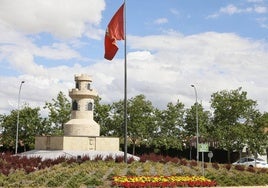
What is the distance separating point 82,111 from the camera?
38.8m

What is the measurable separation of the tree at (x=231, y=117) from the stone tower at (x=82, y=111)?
771 inches

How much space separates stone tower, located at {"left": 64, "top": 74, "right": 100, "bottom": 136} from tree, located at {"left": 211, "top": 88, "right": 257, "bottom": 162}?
64.2ft

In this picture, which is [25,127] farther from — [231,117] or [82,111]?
[231,117]

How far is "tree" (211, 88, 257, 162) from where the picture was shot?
51.2 m

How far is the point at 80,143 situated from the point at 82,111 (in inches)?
136

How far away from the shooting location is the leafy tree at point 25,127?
55188 mm

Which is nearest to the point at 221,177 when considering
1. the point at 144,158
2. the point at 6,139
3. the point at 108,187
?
the point at 108,187

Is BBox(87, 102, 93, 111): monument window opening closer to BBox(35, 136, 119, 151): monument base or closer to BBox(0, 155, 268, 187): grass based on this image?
BBox(35, 136, 119, 151): monument base

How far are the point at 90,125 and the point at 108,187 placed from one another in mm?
19499

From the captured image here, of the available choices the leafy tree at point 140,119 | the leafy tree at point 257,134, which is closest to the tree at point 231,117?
the leafy tree at point 257,134

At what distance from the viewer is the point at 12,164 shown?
2559 centimetres

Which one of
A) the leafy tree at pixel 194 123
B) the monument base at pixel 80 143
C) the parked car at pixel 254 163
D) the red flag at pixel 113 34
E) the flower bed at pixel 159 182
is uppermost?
the red flag at pixel 113 34

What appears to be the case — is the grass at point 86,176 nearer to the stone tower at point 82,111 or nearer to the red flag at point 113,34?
the red flag at point 113,34

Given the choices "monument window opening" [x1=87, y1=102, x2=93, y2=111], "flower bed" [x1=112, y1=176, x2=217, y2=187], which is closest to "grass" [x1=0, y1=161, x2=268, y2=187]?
"flower bed" [x1=112, y1=176, x2=217, y2=187]
